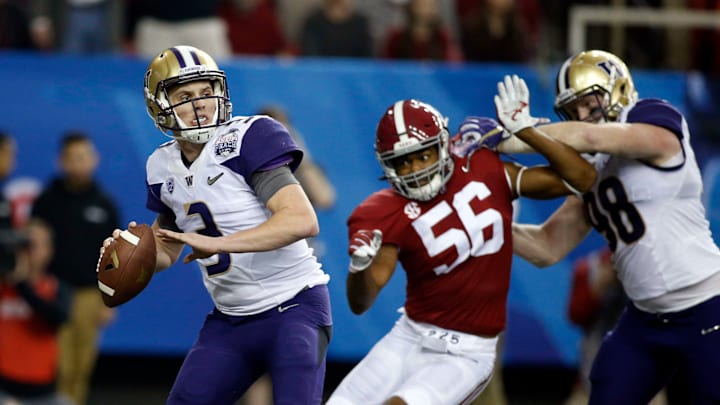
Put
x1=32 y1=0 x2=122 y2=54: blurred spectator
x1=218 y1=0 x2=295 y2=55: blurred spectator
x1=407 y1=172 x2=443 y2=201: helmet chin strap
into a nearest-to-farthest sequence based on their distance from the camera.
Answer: x1=407 y1=172 x2=443 y2=201: helmet chin strap → x1=32 y1=0 x2=122 y2=54: blurred spectator → x1=218 y1=0 x2=295 y2=55: blurred spectator

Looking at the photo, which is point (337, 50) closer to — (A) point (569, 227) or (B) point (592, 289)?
(B) point (592, 289)

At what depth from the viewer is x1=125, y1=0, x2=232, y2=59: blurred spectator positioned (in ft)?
27.2

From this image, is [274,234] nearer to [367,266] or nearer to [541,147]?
[367,266]

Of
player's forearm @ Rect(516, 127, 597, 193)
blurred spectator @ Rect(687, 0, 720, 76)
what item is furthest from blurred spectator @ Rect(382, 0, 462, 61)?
player's forearm @ Rect(516, 127, 597, 193)

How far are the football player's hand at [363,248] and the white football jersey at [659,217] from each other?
0.99 meters

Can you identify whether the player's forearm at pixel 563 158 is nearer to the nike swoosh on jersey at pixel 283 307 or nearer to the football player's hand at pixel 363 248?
the football player's hand at pixel 363 248

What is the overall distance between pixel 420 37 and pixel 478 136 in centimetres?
367

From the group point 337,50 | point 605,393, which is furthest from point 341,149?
point 605,393

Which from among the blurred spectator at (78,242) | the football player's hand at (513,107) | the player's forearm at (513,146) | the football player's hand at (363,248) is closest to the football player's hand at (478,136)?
the player's forearm at (513,146)

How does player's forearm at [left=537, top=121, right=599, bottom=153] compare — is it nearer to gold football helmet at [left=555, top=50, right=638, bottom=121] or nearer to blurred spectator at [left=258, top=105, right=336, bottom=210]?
gold football helmet at [left=555, top=50, right=638, bottom=121]

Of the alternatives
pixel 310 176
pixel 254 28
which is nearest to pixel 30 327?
pixel 310 176

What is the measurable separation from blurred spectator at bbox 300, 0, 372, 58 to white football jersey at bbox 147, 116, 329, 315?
13.5 feet

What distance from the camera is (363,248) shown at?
4574 millimetres

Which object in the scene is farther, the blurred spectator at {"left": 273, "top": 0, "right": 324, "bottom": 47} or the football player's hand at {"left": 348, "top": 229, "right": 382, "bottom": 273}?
the blurred spectator at {"left": 273, "top": 0, "right": 324, "bottom": 47}
